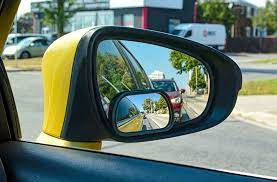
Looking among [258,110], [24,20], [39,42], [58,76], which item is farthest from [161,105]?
[39,42]

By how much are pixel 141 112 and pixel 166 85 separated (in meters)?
0.11

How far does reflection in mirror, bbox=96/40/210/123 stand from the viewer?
1689 mm

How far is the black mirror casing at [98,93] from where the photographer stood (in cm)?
166

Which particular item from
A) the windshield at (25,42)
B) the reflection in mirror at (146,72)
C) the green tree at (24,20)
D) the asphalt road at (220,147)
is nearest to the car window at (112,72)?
the reflection in mirror at (146,72)

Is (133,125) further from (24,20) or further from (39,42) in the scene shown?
(39,42)

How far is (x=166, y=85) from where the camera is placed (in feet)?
5.63

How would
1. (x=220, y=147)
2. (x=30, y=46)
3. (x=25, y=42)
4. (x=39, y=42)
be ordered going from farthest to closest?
(x=25, y=42) < (x=39, y=42) < (x=30, y=46) < (x=220, y=147)

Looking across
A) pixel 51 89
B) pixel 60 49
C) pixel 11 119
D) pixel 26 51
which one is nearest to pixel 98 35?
pixel 60 49

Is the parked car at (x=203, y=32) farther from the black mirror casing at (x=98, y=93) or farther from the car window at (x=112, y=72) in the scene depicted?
the car window at (x=112, y=72)

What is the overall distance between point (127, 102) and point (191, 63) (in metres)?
0.27

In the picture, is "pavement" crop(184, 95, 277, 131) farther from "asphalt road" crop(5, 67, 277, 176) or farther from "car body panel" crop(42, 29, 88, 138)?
"car body panel" crop(42, 29, 88, 138)

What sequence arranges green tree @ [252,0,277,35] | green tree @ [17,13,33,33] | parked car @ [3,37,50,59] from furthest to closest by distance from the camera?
1. green tree @ [252,0,277,35]
2. parked car @ [3,37,50,59]
3. green tree @ [17,13,33,33]

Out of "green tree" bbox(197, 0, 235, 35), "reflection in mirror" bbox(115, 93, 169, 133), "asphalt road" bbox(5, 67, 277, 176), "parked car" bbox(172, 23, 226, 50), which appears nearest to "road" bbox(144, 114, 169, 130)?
"reflection in mirror" bbox(115, 93, 169, 133)

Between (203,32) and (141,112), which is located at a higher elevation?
(141,112)
